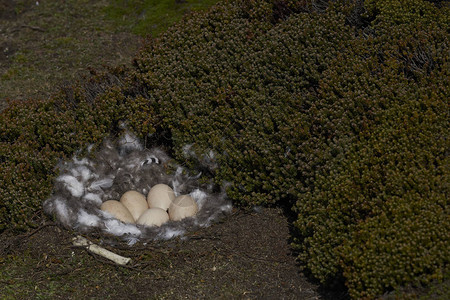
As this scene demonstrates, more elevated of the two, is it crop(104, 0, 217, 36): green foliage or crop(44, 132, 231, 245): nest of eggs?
crop(104, 0, 217, 36): green foliage

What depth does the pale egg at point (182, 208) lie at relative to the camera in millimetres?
6461

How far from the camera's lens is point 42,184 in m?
6.47

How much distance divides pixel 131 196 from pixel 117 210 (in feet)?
1.24

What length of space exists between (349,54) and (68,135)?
3.74m

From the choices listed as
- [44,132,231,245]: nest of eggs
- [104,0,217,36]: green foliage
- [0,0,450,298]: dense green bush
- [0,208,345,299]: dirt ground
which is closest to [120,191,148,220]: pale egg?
[44,132,231,245]: nest of eggs

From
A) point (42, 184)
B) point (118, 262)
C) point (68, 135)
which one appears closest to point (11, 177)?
point (42, 184)

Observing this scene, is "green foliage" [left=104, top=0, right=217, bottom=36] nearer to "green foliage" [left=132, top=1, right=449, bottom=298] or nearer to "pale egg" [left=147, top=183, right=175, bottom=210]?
"green foliage" [left=132, top=1, right=449, bottom=298]

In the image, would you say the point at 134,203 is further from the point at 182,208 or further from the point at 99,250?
the point at 99,250

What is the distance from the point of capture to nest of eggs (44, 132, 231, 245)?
20.7 feet

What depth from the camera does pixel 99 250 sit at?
236 inches

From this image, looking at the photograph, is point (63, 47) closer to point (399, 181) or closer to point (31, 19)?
point (31, 19)

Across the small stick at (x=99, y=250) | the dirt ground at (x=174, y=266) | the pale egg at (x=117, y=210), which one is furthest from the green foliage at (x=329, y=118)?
the small stick at (x=99, y=250)

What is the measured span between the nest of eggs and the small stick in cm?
18

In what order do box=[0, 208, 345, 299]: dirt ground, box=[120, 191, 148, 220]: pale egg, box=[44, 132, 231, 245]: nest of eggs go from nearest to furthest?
box=[0, 208, 345, 299]: dirt ground
box=[44, 132, 231, 245]: nest of eggs
box=[120, 191, 148, 220]: pale egg
